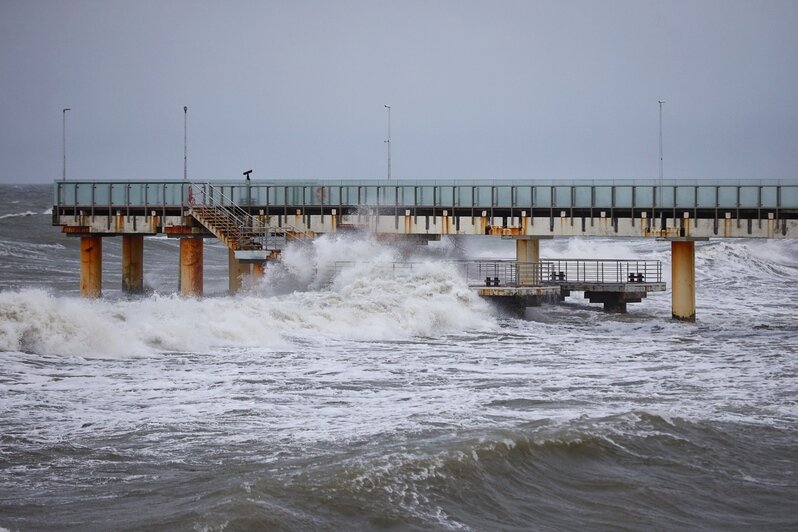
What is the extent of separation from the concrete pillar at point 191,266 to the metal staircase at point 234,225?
Answer: 3.98 feet

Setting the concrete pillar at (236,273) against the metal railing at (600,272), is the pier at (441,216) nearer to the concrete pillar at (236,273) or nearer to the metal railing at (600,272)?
the concrete pillar at (236,273)

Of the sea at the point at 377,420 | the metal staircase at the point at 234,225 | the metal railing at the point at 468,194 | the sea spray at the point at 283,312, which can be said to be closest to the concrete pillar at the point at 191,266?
the metal staircase at the point at 234,225

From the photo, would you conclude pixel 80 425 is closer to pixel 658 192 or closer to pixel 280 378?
pixel 280 378

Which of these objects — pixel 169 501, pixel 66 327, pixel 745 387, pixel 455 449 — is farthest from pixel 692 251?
pixel 169 501

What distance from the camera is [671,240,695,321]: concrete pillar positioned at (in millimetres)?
39188

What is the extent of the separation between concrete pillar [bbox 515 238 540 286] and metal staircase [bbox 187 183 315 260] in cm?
854

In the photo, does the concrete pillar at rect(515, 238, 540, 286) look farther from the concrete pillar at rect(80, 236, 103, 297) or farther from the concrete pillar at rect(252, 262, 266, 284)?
the concrete pillar at rect(80, 236, 103, 297)

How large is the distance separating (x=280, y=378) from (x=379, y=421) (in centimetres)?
503

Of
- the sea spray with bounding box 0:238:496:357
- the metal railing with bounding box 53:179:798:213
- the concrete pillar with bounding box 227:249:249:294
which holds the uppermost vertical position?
the metal railing with bounding box 53:179:798:213

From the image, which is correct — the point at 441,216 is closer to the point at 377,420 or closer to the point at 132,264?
the point at 132,264

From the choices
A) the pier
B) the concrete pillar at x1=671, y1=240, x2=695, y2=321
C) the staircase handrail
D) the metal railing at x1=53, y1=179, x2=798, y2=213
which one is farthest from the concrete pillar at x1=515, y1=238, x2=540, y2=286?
the staircase handrail

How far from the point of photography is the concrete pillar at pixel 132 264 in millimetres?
43844

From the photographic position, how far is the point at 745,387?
2119 cm

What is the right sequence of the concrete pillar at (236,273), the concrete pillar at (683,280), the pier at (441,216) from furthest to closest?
the concrete pillar at (236,273), the concrete pillar at (683,280), the pier at (441,216)
